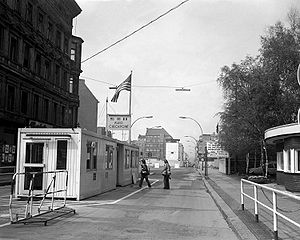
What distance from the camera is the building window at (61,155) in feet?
51.9

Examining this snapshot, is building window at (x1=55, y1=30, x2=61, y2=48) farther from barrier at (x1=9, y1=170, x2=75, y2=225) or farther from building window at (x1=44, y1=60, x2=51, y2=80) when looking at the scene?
barrier at (x1=9, y1=170, x2=75, y2=225)

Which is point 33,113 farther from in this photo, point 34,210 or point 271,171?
point 34,210

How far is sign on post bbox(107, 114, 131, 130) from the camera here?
31.7 metres

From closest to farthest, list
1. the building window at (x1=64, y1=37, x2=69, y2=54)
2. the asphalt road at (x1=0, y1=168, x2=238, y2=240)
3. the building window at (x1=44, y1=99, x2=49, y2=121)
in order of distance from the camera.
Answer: the asphalt road at (x1=0, y1=168, x2=238, y2=240)
the building window at (x1=44, y1=99, x2=49, y2=121)
the building window at (x1=64, y1=37, x2=69, y2=54)

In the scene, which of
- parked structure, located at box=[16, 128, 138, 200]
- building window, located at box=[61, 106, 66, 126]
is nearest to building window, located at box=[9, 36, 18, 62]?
building window, located at box=[61, 106, 66, 126]

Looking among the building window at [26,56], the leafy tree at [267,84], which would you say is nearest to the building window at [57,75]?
the building window at [26,56]

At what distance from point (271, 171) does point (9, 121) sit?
24964 millimetres

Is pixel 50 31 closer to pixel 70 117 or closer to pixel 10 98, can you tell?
pixel 70 117

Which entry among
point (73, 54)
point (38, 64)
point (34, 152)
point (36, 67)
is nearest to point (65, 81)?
point (73, 54)

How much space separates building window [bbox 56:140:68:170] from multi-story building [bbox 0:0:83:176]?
17645mm

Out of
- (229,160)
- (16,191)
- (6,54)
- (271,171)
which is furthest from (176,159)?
(16,191)

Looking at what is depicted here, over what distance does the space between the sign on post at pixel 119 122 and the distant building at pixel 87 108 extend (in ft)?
124

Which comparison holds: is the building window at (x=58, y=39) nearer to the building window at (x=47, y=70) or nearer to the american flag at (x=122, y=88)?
the building window at (x=47, y=70)

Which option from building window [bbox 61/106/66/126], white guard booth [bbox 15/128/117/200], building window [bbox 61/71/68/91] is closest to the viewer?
white guard booth [bbox 15/128/117/200]
